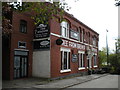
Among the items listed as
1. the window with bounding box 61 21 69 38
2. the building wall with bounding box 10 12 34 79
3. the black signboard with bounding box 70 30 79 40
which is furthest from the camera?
the black signboard with bounding box 70 30 79 40

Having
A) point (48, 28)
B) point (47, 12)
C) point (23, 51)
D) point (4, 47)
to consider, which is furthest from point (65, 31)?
point (47, 12)

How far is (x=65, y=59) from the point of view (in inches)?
806

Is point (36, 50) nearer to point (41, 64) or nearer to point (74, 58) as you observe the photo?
point (41, 64)

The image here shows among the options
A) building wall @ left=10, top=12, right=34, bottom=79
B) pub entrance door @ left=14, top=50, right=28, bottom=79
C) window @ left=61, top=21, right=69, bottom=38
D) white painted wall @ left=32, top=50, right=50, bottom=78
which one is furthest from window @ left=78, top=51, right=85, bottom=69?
pub entrance door @ left=14, top=50, right=28, bottom=79

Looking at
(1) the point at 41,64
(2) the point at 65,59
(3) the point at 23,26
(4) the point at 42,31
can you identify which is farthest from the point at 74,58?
(3) the point at 23,26

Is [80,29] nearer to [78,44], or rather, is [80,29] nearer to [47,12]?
[78,44]

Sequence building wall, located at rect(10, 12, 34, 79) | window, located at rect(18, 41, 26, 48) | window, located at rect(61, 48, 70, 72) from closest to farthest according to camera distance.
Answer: building wall, located at rect(10, 12, 34, 79) → window, located at rect(18, 41, 26, 48) → window, located at rect(61, 48, 70, 72)

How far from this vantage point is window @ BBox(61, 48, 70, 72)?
19688 millimetres

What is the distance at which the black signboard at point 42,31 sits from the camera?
17547 mm

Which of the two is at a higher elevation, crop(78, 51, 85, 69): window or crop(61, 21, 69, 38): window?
crop(61, 21, 69, 38): window

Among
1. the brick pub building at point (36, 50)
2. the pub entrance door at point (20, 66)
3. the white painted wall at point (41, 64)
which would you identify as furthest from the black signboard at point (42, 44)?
the pub entrance door at point (20, 66)

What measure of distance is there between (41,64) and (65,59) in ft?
12.5

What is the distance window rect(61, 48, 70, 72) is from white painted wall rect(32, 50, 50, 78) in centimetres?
280

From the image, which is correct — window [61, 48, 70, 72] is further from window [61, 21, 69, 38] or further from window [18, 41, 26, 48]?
window [18, 41, 26, 48]
